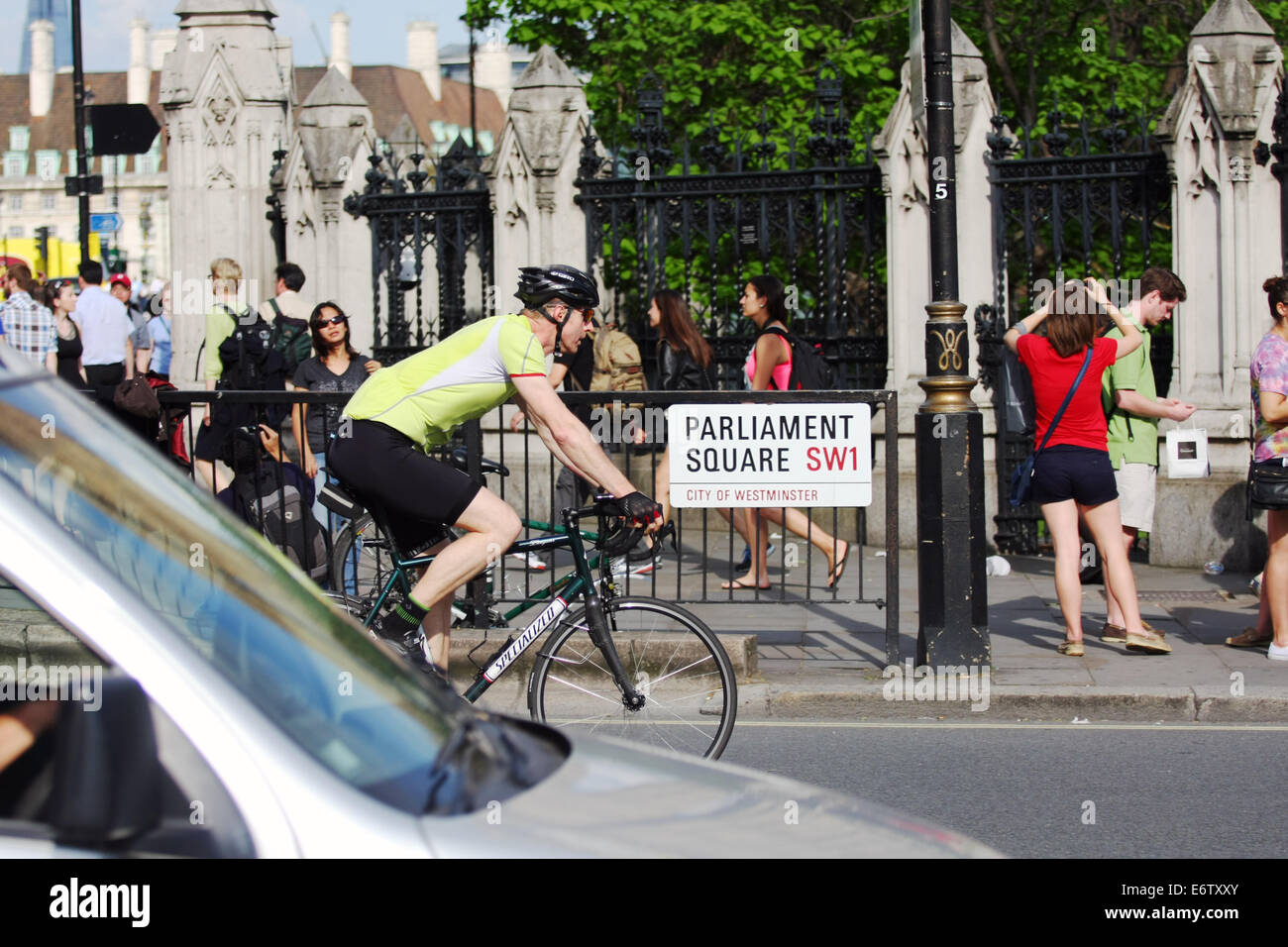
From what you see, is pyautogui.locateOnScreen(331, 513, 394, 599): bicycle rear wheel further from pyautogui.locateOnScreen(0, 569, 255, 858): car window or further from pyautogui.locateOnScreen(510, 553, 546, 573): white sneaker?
pyautogui.locateOnScreen(0, 569, 255, 858): car window

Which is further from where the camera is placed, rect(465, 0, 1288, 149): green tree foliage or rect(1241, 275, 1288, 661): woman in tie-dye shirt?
rect(465, 0, 1288, 149): green tree foliage

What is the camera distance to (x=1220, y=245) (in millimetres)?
11688

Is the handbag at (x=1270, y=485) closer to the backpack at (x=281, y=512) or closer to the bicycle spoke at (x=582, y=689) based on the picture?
the bicycle spoke at (x=582, y=689)

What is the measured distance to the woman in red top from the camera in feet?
26.6

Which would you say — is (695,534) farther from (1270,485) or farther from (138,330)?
(138,330)

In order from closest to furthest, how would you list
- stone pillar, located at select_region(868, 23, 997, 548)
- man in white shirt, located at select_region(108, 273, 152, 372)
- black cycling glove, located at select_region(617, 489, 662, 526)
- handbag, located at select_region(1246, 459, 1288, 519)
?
black cycling glove, located at select_region(617, 489, 662, 526) → handbag, located at select_region(1246, 459, 1288, 519) → stone pillar, located at select_region(868, 23, 997, 548) → man in white shirt, located at select_region(108, 273, 152, 372)

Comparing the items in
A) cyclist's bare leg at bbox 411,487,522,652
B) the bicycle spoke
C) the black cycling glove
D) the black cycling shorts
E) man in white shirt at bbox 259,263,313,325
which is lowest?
the bicycle spoke

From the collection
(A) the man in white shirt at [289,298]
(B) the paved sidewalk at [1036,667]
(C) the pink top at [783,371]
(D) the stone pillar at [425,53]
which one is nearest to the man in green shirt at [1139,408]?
(B) the paved sidewalk at [1036,667]

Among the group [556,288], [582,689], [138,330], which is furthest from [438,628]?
[138,330]

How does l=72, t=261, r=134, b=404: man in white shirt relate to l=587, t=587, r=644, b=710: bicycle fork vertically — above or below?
above

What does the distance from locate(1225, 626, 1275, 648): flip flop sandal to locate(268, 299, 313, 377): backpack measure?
6213mm

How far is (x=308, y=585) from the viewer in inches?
111

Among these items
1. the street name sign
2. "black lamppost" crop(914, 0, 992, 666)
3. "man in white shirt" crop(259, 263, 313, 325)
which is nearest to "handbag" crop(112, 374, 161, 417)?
"man in white shirt" crop(259, 263, 313, 325)

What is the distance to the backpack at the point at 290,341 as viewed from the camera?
11062 millimetres
